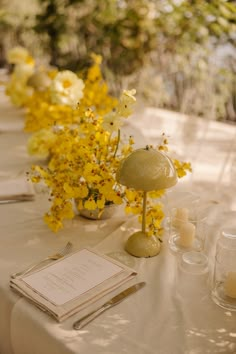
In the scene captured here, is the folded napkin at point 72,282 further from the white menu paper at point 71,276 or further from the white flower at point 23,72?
the white flower at point 23,72

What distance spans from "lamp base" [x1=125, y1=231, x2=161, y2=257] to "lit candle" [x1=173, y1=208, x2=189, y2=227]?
10 centimetres

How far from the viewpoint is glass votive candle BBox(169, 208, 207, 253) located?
4.10 ft

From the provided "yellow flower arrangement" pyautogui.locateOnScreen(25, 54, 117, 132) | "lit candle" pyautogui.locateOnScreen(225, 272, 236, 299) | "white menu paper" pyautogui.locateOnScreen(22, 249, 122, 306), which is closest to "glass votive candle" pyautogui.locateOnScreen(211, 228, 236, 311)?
"lit candle" pyautogui.locateOnScreen(225, 272, 236, 299)

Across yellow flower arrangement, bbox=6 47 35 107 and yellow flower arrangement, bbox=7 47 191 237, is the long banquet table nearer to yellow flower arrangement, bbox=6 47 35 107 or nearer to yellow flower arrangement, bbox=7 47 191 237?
yellow flower arrangement, bbox=7 47 191 237

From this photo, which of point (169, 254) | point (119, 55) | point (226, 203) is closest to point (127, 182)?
point (169, 254)

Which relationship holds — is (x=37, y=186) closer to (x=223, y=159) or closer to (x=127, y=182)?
(x=127, y=182)

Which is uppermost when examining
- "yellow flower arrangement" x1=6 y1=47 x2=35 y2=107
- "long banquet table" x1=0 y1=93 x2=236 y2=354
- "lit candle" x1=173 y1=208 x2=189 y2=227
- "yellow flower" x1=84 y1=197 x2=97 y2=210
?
"yellow flower arrangement" x1=6 y1=47 x2=35 y2=107

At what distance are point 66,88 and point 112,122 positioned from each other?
0.80 metres

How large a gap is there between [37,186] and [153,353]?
94cm

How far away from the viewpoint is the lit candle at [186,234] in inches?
49.1

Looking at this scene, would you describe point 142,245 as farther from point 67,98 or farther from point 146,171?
point 67,98

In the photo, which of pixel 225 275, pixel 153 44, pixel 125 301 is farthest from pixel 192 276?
pixel 153 44

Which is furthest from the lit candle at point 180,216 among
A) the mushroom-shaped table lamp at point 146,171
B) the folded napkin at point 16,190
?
the folded napkin at point 16,190

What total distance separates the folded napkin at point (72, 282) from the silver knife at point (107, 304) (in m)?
0.03
